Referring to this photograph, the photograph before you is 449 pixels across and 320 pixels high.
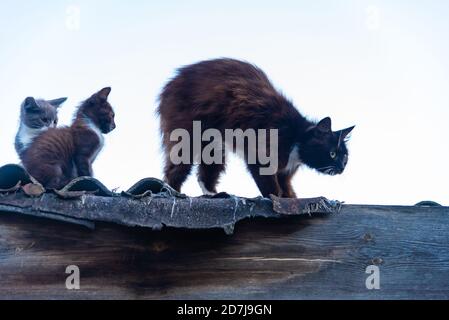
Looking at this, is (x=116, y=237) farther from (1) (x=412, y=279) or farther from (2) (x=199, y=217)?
(1) (x=412, y=279)

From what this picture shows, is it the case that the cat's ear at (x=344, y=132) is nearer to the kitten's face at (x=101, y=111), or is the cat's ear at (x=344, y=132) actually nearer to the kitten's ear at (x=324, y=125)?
the kitten's ear at (x=324, y=125)

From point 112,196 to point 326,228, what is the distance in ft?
3.95

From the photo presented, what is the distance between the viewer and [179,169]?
18.5 ft

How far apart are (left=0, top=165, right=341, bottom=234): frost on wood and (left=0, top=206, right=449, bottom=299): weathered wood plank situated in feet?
0.43

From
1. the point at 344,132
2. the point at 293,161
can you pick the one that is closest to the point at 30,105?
the point at 293,161

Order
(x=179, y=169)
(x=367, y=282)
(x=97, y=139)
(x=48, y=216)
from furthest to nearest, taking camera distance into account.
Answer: (x=179, y=169) < (x=97, y=139) < (x=367, y=282) < (x=48, y=216)

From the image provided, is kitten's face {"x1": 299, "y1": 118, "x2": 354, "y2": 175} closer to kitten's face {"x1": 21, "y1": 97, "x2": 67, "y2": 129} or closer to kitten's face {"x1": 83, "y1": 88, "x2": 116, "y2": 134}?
kitten's face {"x1": 83, "y1": 88, "x2": 116, "y2": 134}

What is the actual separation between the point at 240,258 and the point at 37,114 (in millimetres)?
2701

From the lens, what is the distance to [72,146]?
5.02 m

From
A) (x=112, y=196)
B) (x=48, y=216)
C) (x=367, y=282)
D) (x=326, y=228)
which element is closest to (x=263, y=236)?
(x=326, y=228)

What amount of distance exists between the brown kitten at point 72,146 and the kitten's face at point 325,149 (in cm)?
174

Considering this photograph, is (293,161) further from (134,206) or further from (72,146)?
(134,206)

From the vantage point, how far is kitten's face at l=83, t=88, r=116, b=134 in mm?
5520

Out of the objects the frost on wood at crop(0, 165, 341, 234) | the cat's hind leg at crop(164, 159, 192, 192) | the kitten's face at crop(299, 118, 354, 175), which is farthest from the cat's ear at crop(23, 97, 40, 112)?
the kitten's face at crop(299, 118, 354, 175)
